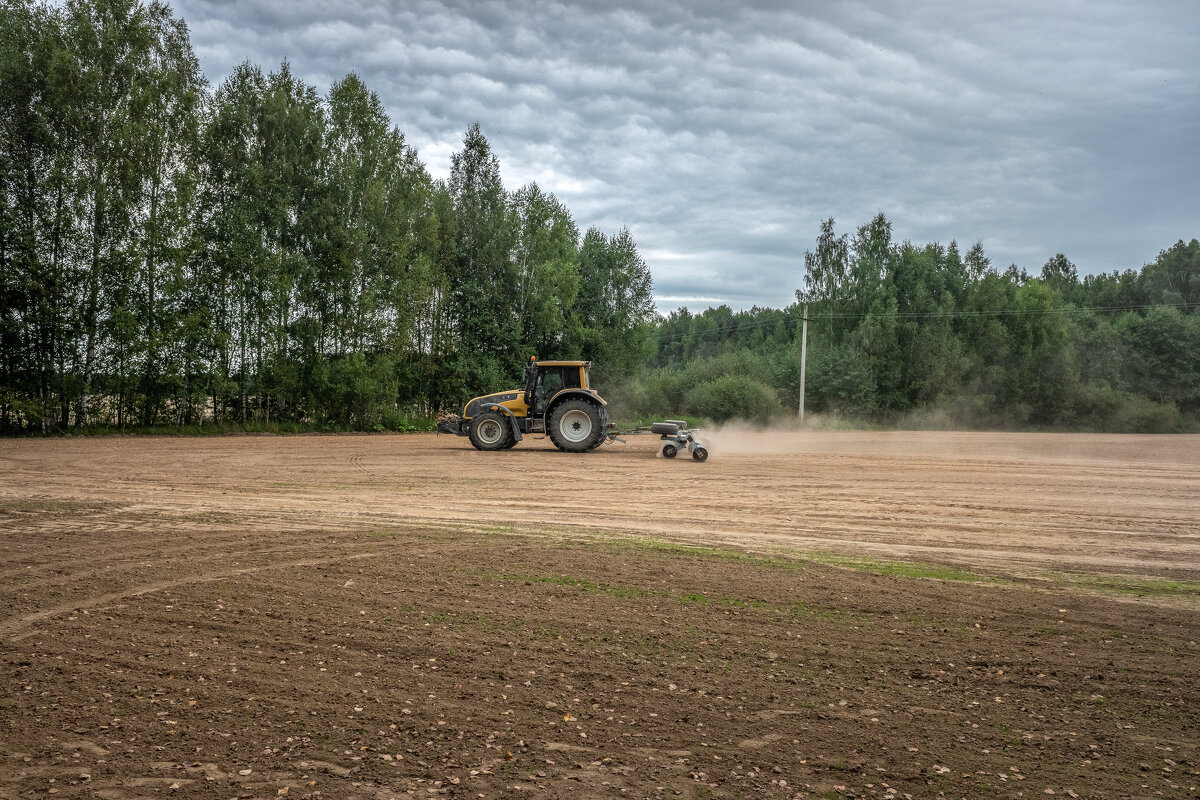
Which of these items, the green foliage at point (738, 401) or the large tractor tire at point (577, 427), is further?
the green foliage at point (738, 401)

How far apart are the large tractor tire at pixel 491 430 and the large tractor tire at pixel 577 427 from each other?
1.26 meters

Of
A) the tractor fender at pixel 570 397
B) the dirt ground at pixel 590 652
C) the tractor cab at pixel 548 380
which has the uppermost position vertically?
the tractor cab at pixel 548 380

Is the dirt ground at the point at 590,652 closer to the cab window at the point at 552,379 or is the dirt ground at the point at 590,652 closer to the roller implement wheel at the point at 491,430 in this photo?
the roller implement wheel at the point at 491,430

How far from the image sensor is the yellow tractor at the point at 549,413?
20656 millimetres

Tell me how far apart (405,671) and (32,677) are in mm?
2142

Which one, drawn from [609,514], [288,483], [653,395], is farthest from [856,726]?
[653,395]

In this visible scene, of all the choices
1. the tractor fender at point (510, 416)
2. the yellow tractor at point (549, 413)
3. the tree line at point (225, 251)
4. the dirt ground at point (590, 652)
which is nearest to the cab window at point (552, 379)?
the yellow tractor at point (549, 413)

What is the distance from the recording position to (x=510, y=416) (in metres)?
20.9

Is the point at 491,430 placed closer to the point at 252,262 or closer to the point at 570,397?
the point at 570,397

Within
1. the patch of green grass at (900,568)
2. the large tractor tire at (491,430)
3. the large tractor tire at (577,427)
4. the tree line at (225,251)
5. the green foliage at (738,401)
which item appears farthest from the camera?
the green foliage at (738,401)

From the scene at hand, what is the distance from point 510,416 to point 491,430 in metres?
0.74

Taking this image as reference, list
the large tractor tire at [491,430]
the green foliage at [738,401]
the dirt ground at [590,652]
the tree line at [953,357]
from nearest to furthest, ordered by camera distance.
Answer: the dirt ground at [590,652] < the large tractor tire at [491,430] < the green foliage at [738,401] < the tree line at [953,357]

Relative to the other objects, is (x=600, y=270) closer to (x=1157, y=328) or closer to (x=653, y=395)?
(x=653, y=395)

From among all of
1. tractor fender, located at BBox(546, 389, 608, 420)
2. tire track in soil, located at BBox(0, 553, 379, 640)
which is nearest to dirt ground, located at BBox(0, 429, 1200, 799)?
tire track in soil, located at BBox(0, 553, 379, 640)
